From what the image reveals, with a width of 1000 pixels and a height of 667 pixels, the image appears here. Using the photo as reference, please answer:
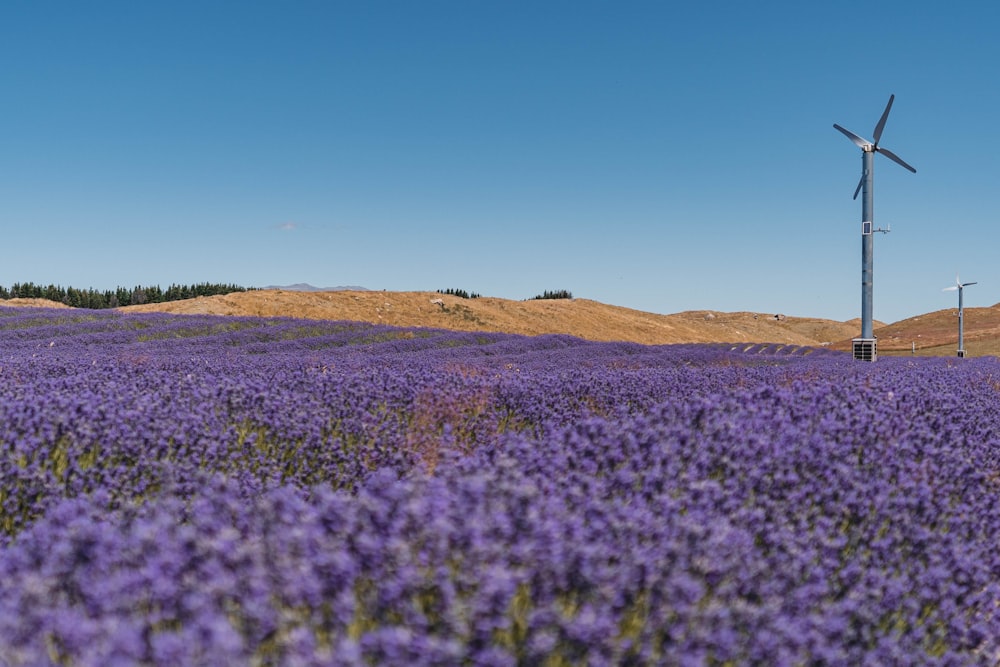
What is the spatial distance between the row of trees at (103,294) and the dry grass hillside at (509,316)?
7.26 metres

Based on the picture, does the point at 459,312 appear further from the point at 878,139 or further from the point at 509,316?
the point at 878,139

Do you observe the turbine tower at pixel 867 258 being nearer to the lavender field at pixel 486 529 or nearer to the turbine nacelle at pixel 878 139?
the turbine nacelle at pixel 878 139

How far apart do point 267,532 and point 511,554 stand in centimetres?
67

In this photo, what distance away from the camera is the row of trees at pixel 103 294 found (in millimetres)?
49438

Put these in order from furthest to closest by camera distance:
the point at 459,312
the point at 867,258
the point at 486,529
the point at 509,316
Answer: the point at 509,316 → the point at 459,312 → the point at 867,258 → the point at 486,529

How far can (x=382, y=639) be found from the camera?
4.65 feet

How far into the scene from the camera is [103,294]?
50.8m

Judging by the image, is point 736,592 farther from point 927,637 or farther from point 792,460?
point 792,460

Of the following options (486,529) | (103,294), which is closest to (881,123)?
(486,529)

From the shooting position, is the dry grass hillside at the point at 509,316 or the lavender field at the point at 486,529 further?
the dry grass hillside at the point at 509,316

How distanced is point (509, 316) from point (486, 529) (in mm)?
35800

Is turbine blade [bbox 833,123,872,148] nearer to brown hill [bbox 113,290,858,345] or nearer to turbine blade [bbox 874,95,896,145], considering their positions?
turbine blade [bbox 874,95,896,145]

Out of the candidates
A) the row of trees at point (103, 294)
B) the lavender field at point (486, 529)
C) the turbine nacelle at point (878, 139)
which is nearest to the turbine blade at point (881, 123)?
the turbine nacelle at point (878, 139)

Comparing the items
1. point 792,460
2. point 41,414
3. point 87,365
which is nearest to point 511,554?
point 792,460
